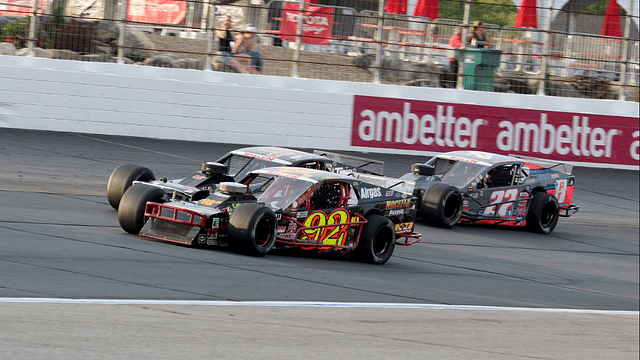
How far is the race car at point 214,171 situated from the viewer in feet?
34.8

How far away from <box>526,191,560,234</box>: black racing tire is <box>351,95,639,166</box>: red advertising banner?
5.10m

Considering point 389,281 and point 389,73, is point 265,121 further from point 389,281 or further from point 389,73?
point 389,281

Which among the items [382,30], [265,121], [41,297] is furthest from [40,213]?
[382,30]

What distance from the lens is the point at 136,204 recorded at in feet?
32.8

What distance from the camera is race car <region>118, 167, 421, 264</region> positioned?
965 centimetres

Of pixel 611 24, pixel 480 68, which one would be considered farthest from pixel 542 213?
pixel 611 24

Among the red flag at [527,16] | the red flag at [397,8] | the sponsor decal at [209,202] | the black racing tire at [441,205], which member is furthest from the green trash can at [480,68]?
the sponsor decal at [209,202]

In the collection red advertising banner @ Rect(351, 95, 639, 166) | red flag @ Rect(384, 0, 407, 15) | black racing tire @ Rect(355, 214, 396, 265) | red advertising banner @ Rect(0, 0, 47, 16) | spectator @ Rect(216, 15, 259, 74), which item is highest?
red flag @ Rect(384, 0, 407, 15)

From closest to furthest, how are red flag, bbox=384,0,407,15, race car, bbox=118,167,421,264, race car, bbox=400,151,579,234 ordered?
race car, bbox=118,167,421,264, race car, bbox=400,151,579,234, red flag, bbox=384,0,407,15

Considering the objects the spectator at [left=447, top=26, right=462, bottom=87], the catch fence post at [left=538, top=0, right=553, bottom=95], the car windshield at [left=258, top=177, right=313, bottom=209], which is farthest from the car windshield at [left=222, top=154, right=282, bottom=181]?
the catch fence post at [left=538, top=0, right=553, bottom=95]

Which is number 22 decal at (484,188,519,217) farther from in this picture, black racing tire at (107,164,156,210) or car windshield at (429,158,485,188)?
black racing tire at (107,164,156,210)

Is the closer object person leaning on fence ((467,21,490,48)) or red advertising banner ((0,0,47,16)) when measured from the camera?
red advertising banner ((0,0,47,16))

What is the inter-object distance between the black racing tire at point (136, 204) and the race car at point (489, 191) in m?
4.82

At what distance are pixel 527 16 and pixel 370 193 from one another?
11.1 metres
